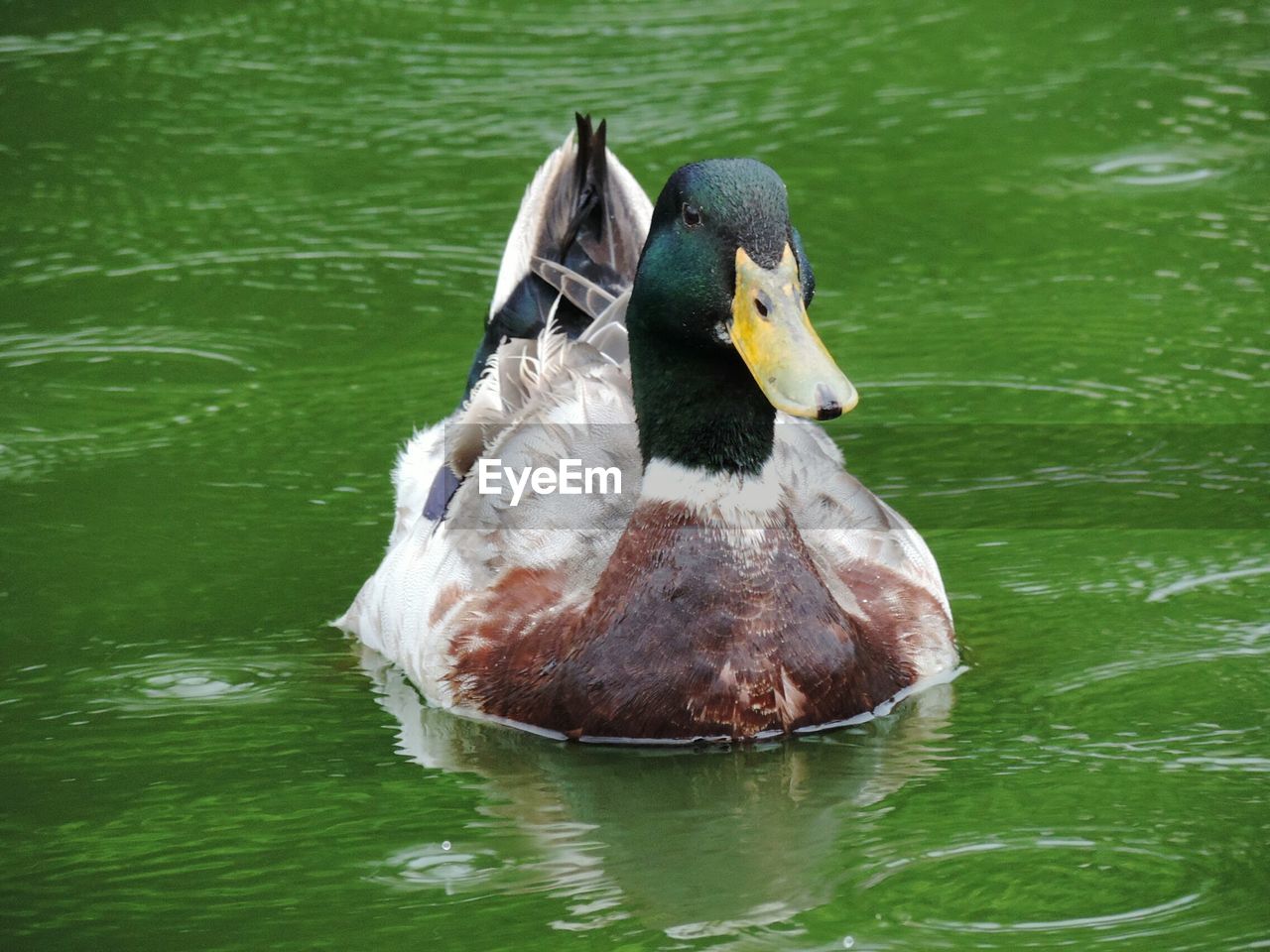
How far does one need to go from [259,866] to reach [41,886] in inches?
19.5

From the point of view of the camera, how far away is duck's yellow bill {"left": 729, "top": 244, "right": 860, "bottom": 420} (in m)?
5.82

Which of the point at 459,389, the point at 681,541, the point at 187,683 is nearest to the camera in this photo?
the point at 681,541

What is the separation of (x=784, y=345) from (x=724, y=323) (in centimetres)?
26

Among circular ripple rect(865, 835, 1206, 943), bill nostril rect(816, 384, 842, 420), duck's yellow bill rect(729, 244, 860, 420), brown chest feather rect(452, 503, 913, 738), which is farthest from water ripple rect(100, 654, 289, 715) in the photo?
circular ripple rect(865, 835, 1206, 943)

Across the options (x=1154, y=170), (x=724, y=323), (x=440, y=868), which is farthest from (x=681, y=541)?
(x=1154, y=170)

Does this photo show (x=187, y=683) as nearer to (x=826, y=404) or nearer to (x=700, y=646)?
(x=700, y=646)

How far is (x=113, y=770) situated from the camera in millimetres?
6422

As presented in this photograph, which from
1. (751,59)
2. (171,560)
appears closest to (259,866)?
(171,560)

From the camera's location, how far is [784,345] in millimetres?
5926

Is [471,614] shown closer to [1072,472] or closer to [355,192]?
[1072,472]

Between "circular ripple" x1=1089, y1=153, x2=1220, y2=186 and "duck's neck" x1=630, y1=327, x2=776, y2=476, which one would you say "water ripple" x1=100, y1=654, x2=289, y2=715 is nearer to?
"duck's neck" x1=630, y1=327, x2=776, y2=476

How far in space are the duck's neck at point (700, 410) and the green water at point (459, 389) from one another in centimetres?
77

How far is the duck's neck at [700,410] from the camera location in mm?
6320

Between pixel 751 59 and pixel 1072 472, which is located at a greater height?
pixel 751 59
